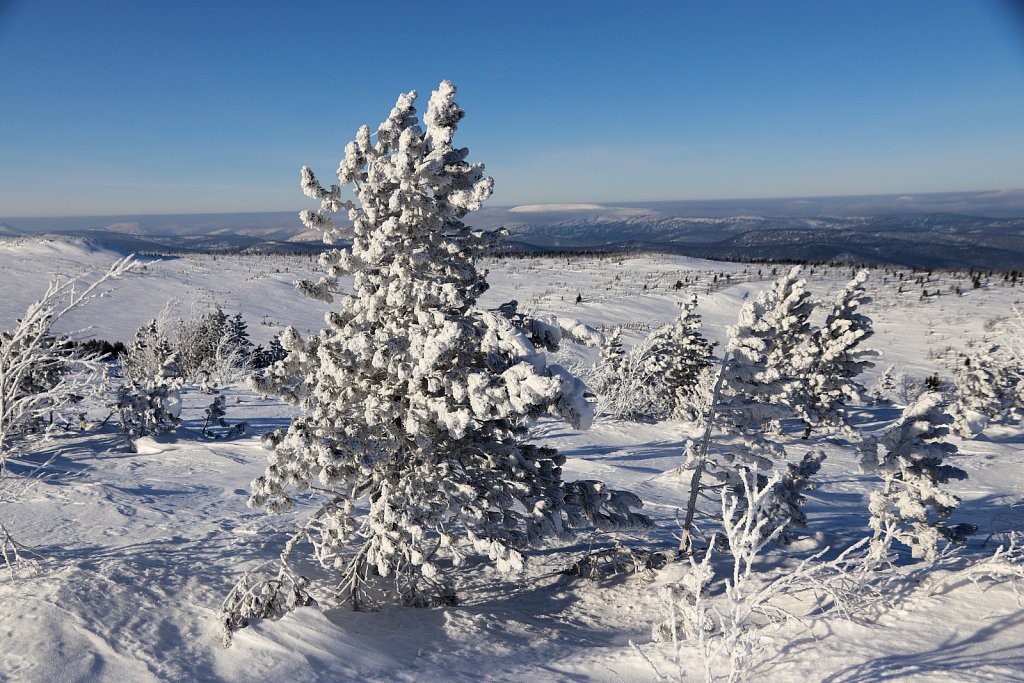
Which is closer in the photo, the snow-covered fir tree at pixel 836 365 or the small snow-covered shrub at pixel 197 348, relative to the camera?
the snow-covered fir tree at pixel 836 365

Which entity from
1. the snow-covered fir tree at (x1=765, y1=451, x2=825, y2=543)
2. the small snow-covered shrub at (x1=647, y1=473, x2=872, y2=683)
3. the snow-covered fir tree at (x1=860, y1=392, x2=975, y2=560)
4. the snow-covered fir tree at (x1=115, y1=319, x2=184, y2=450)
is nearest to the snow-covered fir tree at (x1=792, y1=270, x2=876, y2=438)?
the snow-covered fir tree at (x1=765, y1=451, x2=825, y2=543)

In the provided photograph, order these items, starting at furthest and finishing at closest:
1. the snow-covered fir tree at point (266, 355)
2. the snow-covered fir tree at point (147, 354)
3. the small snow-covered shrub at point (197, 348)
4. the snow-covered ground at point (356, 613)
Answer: the snow-covered fir tree at point (266, 355)
the small snow-covered shrub at point (197, 348)
the snow-covered fir tree at point (147, 354)
the snow-covered ground at point (356, 613)

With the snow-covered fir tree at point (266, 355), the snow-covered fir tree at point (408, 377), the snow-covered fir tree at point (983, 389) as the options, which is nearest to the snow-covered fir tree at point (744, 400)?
the snow-covered fir tree at point (408, 377)

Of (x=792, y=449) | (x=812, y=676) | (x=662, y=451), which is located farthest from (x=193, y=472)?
(x=792, y=449)

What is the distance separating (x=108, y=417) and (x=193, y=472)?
5437 millimetres

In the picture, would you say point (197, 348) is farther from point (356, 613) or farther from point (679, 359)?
point (356, 613)

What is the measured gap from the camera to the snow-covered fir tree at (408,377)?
6.12 m

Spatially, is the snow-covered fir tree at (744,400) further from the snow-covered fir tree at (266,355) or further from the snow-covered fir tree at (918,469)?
the snow-covered fir tree at (266,355)

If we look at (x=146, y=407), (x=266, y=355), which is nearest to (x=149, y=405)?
(x=146, y=407)

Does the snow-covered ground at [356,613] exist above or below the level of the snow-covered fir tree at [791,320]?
below

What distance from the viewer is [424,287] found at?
628cm

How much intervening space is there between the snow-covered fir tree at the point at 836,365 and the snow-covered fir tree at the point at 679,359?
450 centimetres

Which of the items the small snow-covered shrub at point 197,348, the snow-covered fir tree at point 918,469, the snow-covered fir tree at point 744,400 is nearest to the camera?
the snow-covered fir tree at point 918,469

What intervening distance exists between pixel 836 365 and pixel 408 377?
20260 mm
